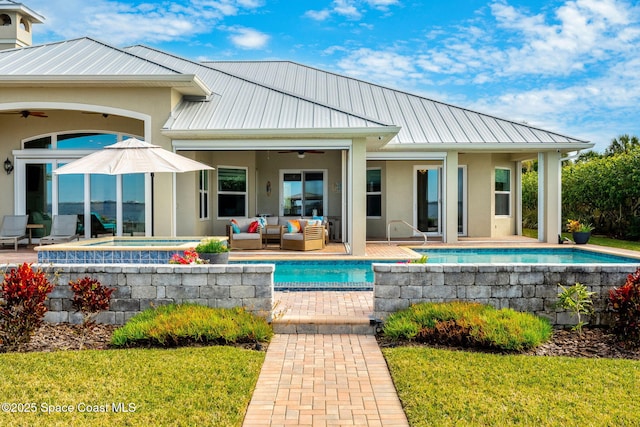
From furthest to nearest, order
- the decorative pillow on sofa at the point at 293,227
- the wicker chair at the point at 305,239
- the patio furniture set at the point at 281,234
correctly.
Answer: the decorative pillow on sofa at the point at 293,227 < the patio furniture set at the point at 281,234 < the wicker chair at the point at 305,239

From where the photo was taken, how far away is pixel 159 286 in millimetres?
7102

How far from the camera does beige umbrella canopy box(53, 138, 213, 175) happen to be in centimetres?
1000

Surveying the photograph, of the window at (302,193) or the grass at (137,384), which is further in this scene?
the window at (302,193)

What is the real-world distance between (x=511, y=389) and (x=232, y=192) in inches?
544

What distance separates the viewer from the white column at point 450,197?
16.0 m

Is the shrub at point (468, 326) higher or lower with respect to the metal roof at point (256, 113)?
lower

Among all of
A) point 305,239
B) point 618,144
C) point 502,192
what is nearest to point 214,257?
point 305,239

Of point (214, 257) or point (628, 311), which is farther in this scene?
point (214, 257)

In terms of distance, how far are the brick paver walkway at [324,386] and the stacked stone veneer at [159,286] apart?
81 centimetres

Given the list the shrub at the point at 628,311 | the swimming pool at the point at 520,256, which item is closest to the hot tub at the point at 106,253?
the swimming pool at the point at 520,256

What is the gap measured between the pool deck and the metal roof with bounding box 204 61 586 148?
24.6 feet

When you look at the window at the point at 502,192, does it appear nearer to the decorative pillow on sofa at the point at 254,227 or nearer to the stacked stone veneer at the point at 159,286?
the decorative pillow on sofa at the point at 254,227

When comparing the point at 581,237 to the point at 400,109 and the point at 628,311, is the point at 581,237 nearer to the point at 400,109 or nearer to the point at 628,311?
the point at 400,109

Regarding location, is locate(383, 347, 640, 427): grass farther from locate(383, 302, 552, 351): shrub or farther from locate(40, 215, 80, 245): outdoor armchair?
locate(40, 215, 80, 245): outdoor armchair
